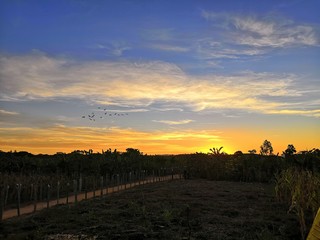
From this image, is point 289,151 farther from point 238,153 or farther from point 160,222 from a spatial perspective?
point 160,222

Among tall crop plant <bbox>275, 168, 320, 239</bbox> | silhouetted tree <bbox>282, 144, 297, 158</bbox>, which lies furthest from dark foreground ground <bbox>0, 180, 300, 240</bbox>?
silhouetted tree <bbox>282, 144, 297, 158</bbox>

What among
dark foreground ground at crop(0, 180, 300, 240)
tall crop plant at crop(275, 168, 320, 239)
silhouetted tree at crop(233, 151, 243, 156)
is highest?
silhouetted tree at crop(233, 151, 243, 156)

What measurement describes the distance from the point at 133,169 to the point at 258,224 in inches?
909

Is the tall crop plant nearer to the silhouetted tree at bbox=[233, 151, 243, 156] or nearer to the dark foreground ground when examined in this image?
the dark foreground ground

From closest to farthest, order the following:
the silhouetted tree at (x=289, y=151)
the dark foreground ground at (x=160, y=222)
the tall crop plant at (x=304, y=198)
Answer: the tall crop plant at (x=304, y=198), the dark foreground ground at (x=160, y=222), the silhouetted tree at (x=289, y=151)

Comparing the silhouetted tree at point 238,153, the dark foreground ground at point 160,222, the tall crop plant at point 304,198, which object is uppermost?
the silhouetted tree at point 238,153

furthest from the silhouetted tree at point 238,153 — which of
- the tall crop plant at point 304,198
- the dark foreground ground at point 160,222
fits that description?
the tall crop plant at point 304,198

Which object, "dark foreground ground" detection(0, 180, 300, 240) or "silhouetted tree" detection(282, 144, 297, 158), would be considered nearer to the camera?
"dark foreground ground" detection(0, 180, 300, 240)

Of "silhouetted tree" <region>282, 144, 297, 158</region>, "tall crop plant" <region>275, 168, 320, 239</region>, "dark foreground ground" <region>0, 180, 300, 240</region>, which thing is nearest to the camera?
"tall crop plant" <region>275, 168, 320, 239</region>

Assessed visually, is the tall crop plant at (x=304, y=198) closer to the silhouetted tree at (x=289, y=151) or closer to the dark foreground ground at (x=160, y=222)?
the dark foreground ground at (x=160, y=222)

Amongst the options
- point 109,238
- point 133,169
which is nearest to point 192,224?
point 109,238

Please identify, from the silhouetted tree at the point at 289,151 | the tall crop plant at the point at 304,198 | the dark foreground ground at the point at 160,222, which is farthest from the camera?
the silhouetted tree at the point at 289,151

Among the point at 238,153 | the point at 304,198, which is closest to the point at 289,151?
the point at 238,153

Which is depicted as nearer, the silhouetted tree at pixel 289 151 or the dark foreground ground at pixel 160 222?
the dark foreground ground at pixel 160 222
